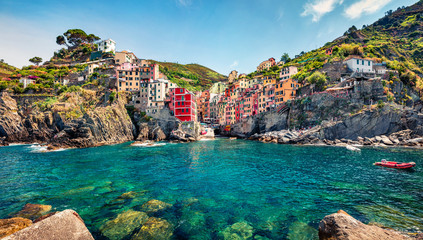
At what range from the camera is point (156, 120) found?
68438mm

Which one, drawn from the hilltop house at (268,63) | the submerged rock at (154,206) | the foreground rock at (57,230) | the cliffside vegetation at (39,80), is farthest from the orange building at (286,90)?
the cliffside vegetation at (39,80)

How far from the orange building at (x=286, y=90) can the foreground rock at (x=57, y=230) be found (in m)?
68.7

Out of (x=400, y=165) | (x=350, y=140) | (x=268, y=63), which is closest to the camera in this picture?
(x=400, y=165)

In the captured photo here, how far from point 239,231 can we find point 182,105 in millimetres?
61987

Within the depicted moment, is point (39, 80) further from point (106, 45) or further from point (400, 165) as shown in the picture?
point (400, 165)

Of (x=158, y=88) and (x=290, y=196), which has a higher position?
(x=158, y=88)

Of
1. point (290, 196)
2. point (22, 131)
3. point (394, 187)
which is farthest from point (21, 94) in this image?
point (394, 187)

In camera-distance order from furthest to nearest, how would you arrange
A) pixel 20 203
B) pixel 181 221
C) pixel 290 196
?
pixel 290 196 < pixel 20 203 < pixel 181 221

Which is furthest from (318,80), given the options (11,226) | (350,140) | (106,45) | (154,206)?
(106,45)

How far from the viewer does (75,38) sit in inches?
4294

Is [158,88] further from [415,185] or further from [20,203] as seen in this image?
[415,185]

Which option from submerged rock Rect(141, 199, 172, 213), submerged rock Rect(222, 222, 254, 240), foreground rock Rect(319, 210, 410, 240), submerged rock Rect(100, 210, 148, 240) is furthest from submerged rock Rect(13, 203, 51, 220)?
foreground rock Rect(319, 210, 410, 240)

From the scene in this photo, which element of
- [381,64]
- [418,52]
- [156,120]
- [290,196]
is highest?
[418,52]

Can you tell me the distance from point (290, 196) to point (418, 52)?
139m
